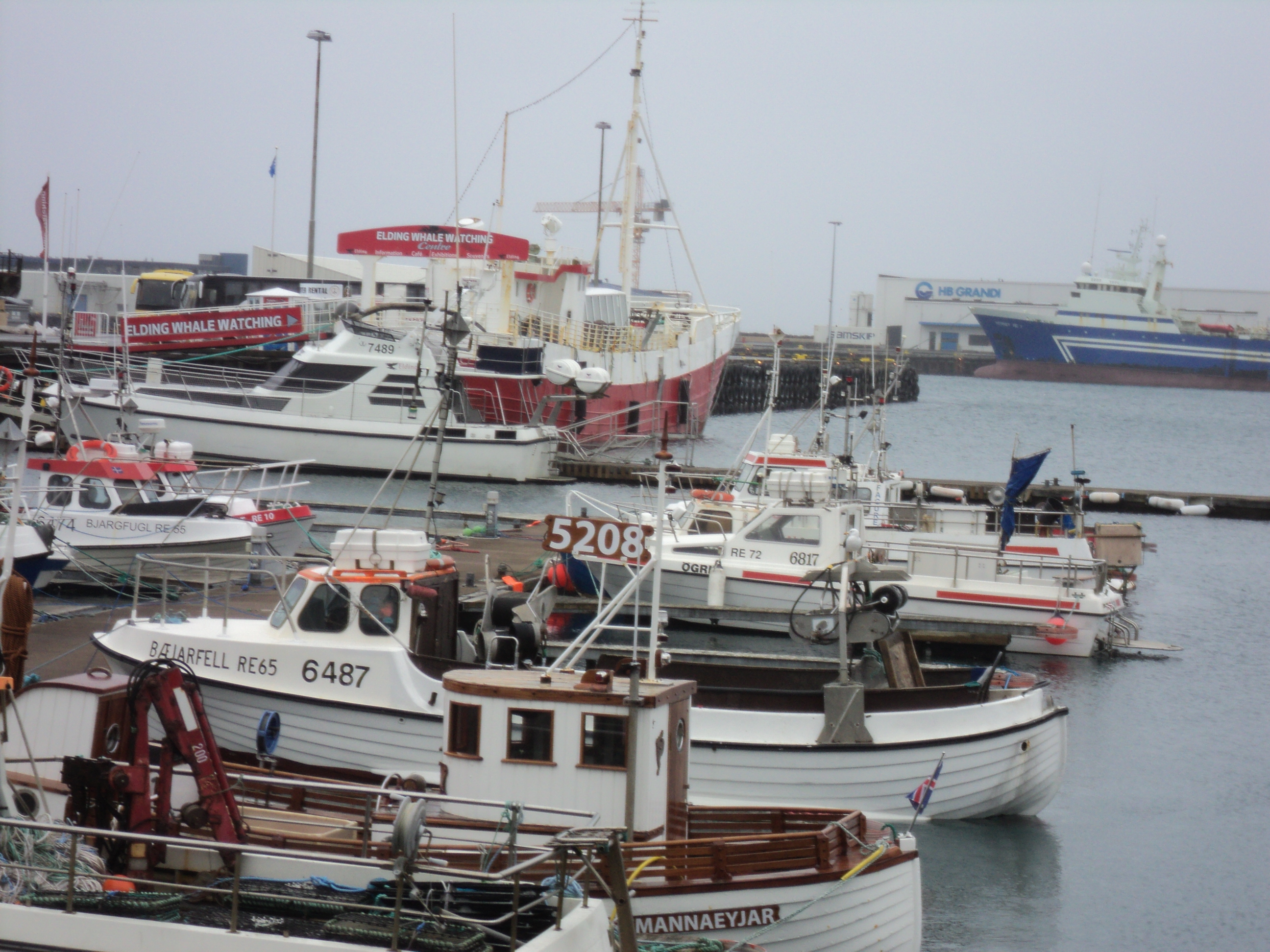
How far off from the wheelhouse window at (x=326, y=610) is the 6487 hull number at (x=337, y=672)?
29 centimetres

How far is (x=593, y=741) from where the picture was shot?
27.3 feet

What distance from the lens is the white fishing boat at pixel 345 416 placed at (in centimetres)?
3353

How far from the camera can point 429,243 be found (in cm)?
3778

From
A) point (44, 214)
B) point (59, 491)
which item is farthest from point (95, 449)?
point (44, 214)

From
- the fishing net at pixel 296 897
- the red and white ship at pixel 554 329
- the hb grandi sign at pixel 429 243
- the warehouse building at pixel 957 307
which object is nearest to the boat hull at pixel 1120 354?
the warehouse building at pixel 957 307

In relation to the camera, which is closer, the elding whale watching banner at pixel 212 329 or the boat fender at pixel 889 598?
the boat fender at pixel 889 598

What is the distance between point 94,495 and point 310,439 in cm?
1451

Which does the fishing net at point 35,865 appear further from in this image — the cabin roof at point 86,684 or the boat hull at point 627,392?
the boat hull at point 627,392

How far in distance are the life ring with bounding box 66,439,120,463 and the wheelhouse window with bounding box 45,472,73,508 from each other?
304 mm

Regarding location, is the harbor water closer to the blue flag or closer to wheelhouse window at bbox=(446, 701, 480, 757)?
the blue flag

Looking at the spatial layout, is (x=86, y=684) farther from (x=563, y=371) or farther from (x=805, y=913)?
(x=563, y=371)


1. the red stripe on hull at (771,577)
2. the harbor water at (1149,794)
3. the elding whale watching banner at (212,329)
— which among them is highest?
the elding whale watching banner at (212,329)

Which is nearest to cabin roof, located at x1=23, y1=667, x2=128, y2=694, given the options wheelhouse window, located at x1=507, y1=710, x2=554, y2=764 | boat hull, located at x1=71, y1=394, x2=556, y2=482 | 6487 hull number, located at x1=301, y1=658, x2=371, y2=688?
6487 hull number, located at x1=301, y1=658, x2=371, y2=688

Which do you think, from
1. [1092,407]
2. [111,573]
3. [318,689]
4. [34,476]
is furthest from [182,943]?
[1092,407]
